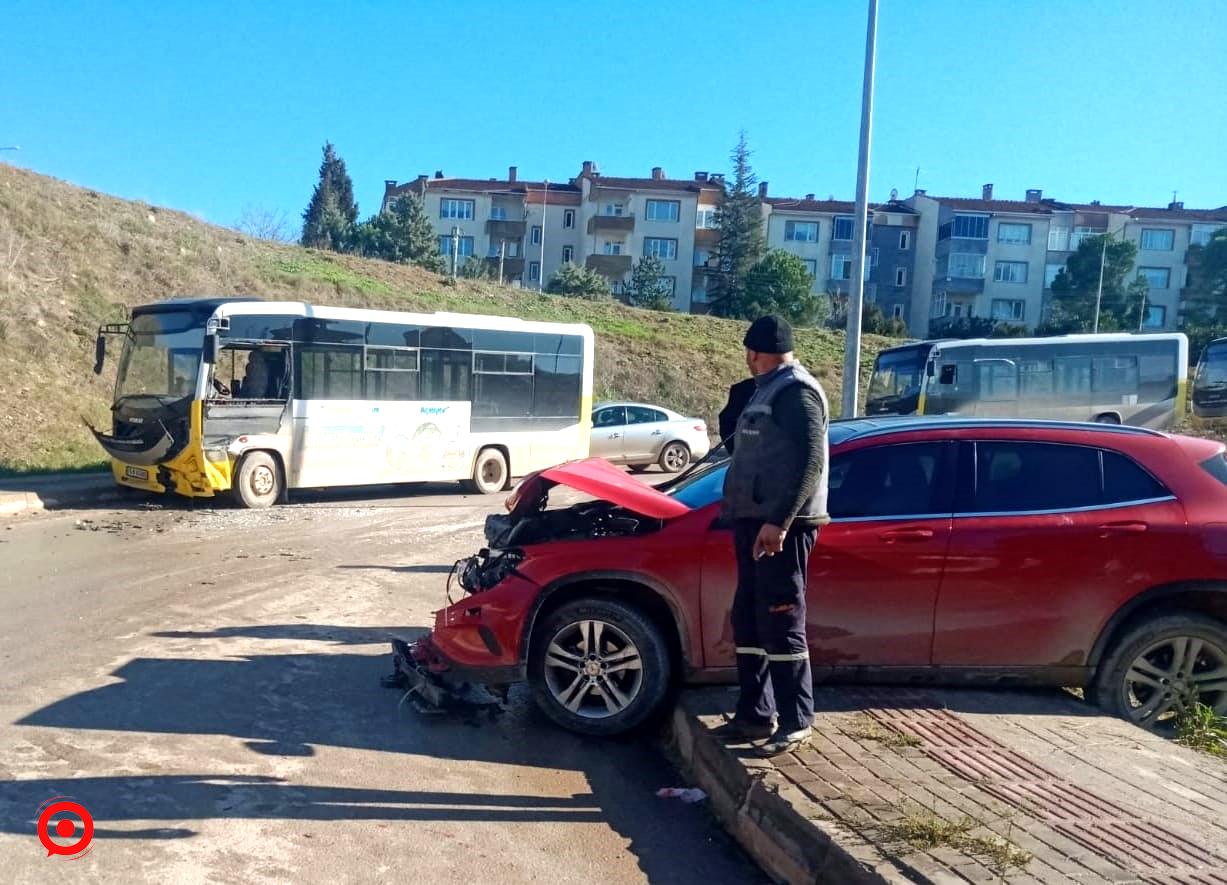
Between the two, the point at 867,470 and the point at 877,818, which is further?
the point at 867,470

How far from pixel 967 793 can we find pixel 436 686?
2.85 meters

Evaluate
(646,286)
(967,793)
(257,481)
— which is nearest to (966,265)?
(646,286)

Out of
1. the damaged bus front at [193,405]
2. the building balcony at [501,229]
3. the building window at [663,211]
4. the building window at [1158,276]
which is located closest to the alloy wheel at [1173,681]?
the damaged bus front at [193,405]

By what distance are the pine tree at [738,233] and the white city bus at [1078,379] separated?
35.5m

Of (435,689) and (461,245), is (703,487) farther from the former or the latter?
(461,245)

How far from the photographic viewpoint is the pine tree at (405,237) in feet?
186

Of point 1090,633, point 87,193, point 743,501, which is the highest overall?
point 87,193

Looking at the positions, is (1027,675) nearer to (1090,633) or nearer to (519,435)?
(1090,633)

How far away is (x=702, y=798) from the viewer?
14.8ft

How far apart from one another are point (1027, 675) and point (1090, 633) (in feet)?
1.30

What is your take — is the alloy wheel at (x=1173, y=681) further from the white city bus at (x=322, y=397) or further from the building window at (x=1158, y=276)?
the building window at (x=1158, y=276)

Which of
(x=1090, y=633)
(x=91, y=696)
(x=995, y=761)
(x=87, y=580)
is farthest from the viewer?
(x=87, y=580)

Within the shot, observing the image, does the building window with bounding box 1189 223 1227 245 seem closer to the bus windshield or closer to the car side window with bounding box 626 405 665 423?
the car side window with bounding box 626 405 665 423

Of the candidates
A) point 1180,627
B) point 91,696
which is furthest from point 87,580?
point 1180,627
